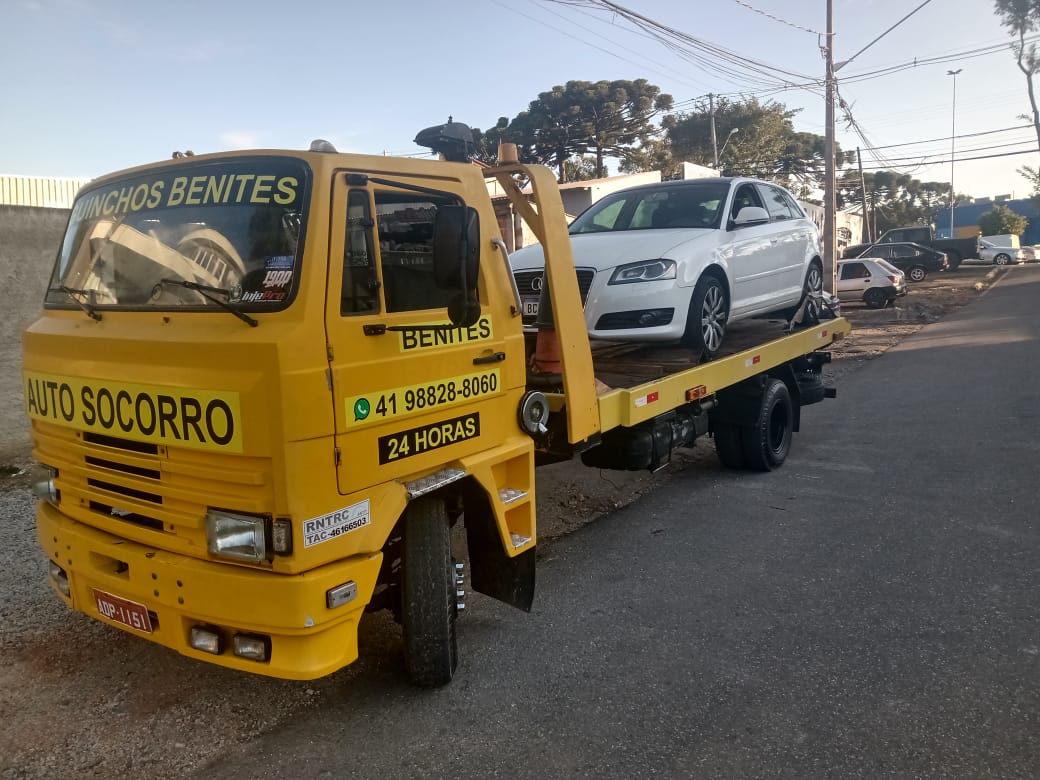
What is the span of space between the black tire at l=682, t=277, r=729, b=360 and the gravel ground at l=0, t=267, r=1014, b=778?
Answer: 252 cm

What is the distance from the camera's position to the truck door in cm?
297

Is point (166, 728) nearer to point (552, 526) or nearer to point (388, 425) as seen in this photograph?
point (388, 425)

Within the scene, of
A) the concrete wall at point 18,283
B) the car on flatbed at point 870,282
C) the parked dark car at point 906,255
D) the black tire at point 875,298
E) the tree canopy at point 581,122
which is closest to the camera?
the concrete wall at point 18,283

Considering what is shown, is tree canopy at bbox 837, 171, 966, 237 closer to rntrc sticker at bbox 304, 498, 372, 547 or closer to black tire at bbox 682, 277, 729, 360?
black tire at bbox 682, 277, 729, 360

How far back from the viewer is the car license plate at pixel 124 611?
10.0ft

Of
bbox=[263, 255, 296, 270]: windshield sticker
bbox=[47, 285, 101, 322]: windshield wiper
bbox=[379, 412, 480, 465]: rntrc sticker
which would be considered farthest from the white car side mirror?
bbox=[47, 285, 101, 322]: windshield wiper

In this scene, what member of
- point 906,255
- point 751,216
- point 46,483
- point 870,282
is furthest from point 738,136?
point 46,483

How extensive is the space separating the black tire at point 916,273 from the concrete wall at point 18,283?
30.3 m

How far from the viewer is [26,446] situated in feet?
24.7

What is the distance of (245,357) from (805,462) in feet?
19.7

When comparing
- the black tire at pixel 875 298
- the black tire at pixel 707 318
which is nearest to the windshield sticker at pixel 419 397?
the black tire at pixel 707 318

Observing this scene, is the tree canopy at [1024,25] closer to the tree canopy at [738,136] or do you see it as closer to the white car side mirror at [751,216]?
the tree canopy at [738,136]

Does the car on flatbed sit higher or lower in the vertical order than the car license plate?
higher

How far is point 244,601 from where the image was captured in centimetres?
279
